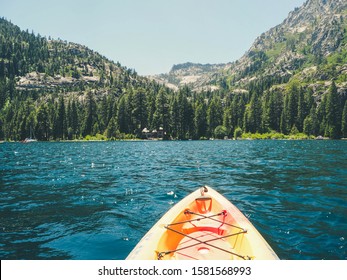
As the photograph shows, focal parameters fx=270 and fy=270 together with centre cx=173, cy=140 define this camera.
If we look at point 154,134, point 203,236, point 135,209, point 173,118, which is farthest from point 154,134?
point 203,236

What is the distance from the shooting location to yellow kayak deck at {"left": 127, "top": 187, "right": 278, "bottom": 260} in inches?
269

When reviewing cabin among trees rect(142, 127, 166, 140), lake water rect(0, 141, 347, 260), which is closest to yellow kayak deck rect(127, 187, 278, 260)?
lake water rect(0, 141, 347, 260)

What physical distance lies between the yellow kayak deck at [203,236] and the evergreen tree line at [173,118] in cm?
11827

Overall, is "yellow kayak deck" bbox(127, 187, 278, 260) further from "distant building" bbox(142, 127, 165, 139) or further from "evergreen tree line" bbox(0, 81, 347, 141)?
"evergreen tree line" bbox(0, 81, 347, 141)

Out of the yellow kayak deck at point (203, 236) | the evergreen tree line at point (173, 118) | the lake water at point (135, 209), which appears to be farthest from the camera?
the evergreen tree line at point (173, 118)

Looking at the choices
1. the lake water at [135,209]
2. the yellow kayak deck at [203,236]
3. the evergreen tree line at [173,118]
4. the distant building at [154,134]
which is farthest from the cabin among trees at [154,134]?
the yellow kayak deck at [203,236]

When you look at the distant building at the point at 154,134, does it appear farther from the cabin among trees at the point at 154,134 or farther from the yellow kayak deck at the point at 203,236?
the yellow kayak deck at the point at 203,236

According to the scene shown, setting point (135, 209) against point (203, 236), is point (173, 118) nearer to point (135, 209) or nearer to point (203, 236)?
point (135, 209)

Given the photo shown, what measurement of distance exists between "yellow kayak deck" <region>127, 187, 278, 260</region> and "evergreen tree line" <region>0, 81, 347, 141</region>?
4656 inches

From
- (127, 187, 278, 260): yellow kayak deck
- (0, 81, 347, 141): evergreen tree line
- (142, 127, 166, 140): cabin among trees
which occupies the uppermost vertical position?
(0, 81, 347, 141): evergreen tree line

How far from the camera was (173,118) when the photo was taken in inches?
5098

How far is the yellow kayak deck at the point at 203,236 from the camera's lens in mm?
6828
